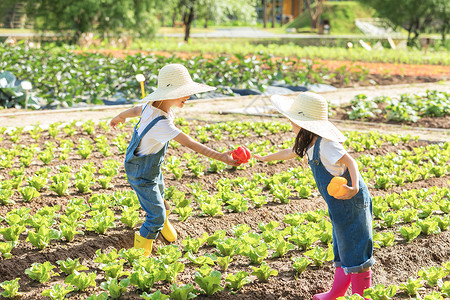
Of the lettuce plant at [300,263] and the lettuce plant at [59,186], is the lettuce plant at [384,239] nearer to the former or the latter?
the lettuce plant at [300,263]

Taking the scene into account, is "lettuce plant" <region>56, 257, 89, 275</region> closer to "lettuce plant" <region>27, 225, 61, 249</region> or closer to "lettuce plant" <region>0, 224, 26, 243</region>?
"lettuce plant" <region>27, 225, 61, 249</region>

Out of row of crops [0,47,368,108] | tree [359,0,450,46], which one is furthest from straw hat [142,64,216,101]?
tree [359,0,450,46]

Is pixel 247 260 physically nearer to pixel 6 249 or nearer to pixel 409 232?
pixel 409 232

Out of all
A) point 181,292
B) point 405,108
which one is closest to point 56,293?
point 181,292

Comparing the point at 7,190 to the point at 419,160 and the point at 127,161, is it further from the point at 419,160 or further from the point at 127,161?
the point at 419,160

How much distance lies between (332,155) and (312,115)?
308 millimetres

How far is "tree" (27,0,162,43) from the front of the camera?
22166mm

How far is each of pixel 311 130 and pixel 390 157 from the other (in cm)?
406

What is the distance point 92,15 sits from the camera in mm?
22375

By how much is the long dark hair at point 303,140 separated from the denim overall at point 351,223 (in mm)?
62

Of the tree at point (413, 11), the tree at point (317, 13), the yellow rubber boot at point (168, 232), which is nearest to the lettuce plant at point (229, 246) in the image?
the yellow rubber boot at point (168, 232)

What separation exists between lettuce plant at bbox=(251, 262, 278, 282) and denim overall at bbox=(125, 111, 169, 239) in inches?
32.3

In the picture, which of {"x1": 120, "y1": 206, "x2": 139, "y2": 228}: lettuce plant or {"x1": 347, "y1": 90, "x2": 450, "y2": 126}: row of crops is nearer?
{"x1": 120, "y1": 206, "x2": 139, "y2": 228}: lettuce plant

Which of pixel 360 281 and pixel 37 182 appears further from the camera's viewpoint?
pixel 37 182
